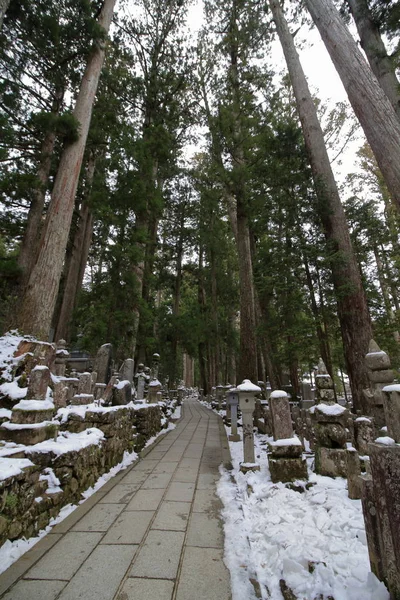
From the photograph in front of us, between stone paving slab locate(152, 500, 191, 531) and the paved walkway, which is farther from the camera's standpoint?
stone paving slab locate(152, 500, 191, 531)

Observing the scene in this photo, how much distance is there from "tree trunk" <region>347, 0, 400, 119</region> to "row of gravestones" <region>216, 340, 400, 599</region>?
6915 mm

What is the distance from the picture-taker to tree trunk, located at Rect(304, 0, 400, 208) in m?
4.89

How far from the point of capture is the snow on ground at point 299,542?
1617 mm

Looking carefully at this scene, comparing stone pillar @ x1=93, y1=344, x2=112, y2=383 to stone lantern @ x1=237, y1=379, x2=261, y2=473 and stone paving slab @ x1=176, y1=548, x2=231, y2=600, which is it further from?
stone paving slab @ x1=176, y1=548, x2=231, y2=600

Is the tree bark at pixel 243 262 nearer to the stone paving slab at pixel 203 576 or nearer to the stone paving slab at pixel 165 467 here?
the stone paving slab at pixel 165 467

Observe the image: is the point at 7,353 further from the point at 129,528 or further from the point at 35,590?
the point at 35,590

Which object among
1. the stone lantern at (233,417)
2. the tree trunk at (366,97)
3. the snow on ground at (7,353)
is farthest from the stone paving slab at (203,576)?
the tree trunk at (366,97)

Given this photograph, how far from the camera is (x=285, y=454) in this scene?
11.5ft

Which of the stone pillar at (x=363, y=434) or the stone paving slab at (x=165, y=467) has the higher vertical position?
the stone pillar at (x=363, y=434)

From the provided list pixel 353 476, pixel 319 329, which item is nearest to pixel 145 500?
pixel 353 476

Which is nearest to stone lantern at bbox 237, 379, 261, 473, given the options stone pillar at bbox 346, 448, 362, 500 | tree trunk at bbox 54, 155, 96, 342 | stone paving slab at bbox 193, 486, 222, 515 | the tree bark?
stone paving slab at bbox 193, 486, 222, 515

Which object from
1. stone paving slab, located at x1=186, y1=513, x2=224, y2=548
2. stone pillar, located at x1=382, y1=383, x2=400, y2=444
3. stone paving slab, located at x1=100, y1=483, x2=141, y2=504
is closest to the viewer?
stone pillar, located at x1=382, y1=383, x2=400, y2=444

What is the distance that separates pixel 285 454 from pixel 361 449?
103cm

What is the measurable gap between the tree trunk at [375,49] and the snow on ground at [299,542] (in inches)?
337
